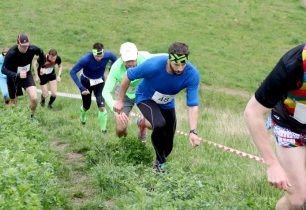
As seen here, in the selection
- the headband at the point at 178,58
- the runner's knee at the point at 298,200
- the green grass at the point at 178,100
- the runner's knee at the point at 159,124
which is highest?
the headband at the point at 178,58

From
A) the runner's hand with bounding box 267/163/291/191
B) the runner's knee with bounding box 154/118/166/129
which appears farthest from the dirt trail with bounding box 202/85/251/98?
the runner's hand with bounding box 267/163/291/191

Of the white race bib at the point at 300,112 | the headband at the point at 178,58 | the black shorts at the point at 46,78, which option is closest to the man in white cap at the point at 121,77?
the headband at the point at 178,58

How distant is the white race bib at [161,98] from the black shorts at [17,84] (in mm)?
4943

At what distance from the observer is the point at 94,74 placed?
11695mm

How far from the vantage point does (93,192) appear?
275 inches

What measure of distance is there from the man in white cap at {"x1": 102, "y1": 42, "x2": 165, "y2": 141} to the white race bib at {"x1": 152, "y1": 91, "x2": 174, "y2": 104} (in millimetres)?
538

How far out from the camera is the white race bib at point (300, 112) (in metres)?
4.65

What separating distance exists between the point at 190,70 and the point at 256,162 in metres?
1.67

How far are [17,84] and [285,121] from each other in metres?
8.50

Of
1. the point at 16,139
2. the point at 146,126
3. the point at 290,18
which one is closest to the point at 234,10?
the point at 290,18

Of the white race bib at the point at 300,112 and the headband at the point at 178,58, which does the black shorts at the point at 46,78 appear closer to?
the headband at the point at 178,58

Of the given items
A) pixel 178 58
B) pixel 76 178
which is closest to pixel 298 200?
pixel 178 58

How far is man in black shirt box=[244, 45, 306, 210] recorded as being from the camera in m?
4.20

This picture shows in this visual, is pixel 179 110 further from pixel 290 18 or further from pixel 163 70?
pixel 290 18
